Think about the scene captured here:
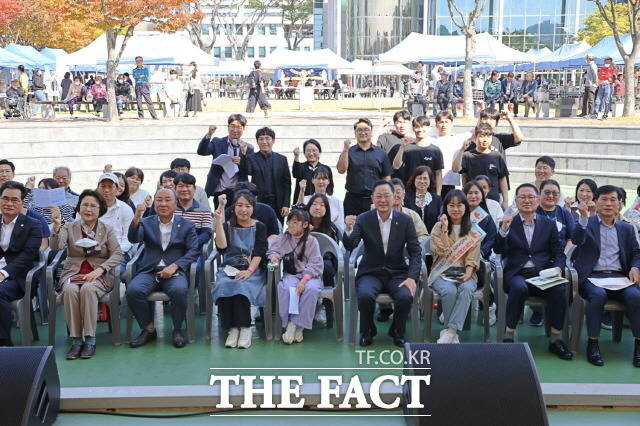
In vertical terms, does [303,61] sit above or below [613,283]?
above

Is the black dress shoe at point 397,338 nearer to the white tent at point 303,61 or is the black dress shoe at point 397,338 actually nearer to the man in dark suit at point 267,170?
the man in dark suit at point 267,170

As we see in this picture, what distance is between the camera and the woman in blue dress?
6711 millimetres

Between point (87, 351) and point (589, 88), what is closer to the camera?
point (87, 351)

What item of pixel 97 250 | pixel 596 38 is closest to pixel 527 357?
pixel 97 250

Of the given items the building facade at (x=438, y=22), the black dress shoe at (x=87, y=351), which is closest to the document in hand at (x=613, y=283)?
the black dress shoe at (x=87, y=351)

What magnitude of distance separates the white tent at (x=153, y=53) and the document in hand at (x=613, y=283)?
21559mm

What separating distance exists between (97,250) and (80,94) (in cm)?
1933

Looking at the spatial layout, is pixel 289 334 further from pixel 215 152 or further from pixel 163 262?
pixel 215 152

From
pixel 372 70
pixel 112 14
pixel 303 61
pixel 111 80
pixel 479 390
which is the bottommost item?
pixel 479 390

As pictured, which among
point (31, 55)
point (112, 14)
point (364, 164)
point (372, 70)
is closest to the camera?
point (364, 164)

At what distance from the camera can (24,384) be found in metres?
4.50

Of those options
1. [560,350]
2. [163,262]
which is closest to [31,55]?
[163,262]

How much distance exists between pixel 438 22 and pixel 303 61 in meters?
27.8

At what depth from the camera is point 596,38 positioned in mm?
47781
